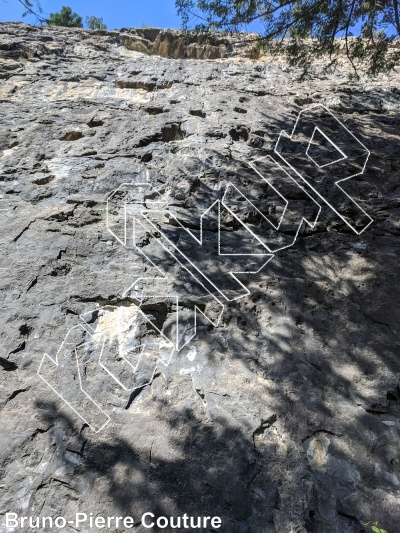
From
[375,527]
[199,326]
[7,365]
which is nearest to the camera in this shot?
[375,527]

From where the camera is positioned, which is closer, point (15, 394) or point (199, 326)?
point (15, 394)

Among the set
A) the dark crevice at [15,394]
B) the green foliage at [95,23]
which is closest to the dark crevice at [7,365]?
the dark crevice at [15,394]

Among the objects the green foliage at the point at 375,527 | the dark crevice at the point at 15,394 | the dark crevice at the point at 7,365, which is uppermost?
the green foliage at the point at 375,527

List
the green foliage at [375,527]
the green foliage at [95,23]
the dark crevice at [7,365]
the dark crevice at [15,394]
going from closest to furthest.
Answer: the green foliage at [375,527], the dark crevice at [15,394], the dark crevice at [7,365], the green foliage at [95,23]

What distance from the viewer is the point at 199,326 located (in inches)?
111

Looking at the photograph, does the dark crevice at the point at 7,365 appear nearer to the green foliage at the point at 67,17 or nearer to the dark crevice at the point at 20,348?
the dark crevice at the point at 20,348

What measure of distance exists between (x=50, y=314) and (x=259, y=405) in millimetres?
1641

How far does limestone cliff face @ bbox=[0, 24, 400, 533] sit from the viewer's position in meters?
2.03

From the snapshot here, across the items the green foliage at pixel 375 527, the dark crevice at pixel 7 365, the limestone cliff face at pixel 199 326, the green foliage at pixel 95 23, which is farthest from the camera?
the green foliage at pixel 95 23

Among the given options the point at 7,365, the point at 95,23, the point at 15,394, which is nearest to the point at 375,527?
the point at 15,394

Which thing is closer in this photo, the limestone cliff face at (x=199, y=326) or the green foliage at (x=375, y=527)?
the green foliage at (x=375, y=527)

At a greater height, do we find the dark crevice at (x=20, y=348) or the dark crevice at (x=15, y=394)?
the dark crevice at (x=20, y=348)

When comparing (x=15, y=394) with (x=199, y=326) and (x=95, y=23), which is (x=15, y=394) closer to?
(x=199, y=326)

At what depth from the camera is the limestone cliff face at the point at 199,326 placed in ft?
6.67
